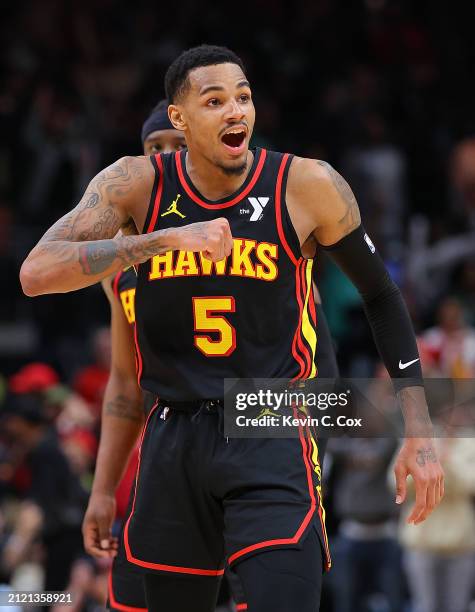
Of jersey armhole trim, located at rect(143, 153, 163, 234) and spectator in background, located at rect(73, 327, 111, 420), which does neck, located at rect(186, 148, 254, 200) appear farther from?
spectator in background, located at rect(73, 327, 111, 420)

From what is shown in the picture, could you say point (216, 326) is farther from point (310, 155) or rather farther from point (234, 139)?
point (310, 155)

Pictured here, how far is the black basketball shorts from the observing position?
414 cm

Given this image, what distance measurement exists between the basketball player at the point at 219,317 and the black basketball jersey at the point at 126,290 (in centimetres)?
66

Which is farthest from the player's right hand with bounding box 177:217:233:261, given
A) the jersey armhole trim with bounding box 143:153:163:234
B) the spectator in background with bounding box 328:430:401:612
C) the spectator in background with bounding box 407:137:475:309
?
the spectator in background with bounding box 407:137:475:309

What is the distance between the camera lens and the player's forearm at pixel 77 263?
413 centimetres

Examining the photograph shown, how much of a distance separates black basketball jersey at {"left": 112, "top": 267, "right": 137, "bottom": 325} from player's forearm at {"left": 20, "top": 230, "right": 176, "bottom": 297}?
906 mm

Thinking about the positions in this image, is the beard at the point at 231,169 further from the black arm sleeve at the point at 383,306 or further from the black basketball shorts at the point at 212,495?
the black basketball shorts at the point at 212,495

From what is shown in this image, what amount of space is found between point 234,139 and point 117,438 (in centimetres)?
153

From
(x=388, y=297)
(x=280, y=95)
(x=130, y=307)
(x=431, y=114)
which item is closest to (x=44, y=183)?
(x=280, y=95)

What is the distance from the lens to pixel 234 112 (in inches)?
173

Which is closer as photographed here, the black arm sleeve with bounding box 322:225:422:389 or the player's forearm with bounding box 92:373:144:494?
the black arm sleeve with bounding box 322:225:422:389

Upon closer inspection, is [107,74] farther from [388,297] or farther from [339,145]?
[388,297]

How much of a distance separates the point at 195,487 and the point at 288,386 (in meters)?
0.47

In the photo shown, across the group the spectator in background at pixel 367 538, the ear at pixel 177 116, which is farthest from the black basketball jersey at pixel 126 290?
the spectator in background at pixel 367 538
